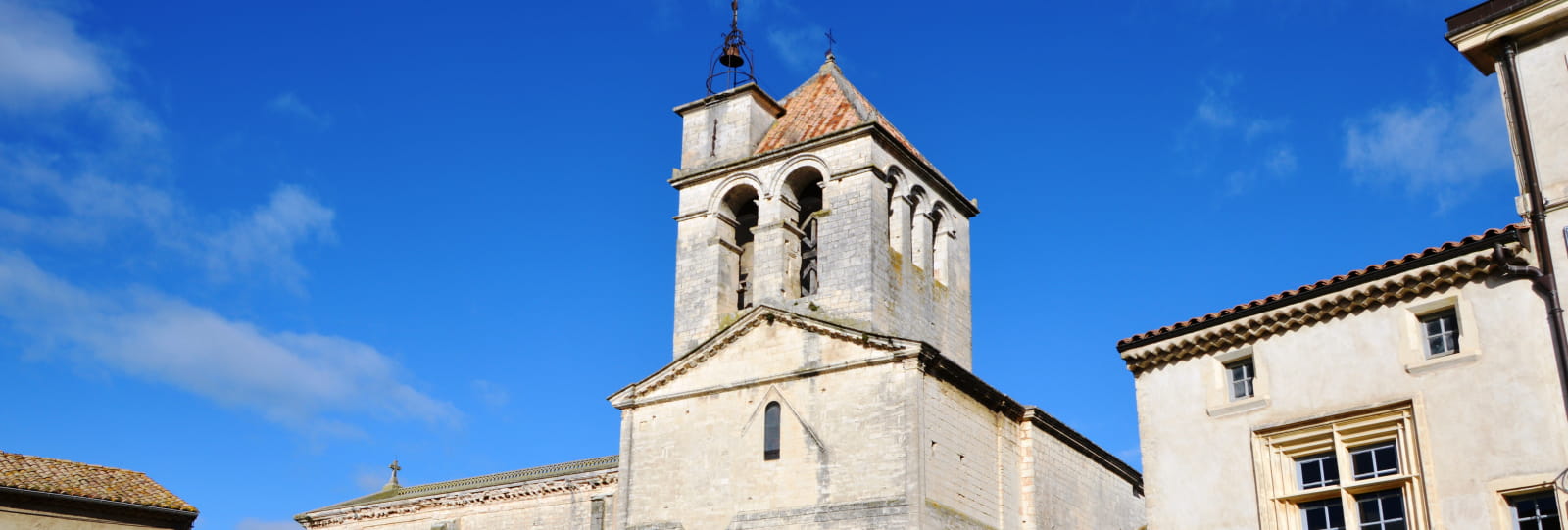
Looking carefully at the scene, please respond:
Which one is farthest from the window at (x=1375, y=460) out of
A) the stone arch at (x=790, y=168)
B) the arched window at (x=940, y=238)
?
the stone arch at (x=790, y=168)

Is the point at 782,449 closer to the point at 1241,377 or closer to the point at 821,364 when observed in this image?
the point at 821,364

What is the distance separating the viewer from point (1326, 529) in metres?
17.6

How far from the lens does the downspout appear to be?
15.7 metres

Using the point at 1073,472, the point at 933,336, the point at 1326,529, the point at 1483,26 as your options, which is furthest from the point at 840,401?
the point at 1483,26

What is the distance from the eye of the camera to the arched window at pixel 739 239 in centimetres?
3020

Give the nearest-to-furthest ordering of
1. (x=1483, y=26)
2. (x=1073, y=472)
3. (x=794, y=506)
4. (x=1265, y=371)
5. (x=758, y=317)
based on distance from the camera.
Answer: (x=1483, y=26) → (x=1265, y=371) → (x=794, y=506) → (x=758, y=317) → (x=1073, y=472)

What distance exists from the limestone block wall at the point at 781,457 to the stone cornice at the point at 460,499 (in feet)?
13.4

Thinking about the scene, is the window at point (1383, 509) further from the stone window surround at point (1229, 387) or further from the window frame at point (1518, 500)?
the stone window surround at point (1229, 387)

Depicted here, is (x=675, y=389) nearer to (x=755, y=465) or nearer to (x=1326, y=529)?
(x=755, y=465)

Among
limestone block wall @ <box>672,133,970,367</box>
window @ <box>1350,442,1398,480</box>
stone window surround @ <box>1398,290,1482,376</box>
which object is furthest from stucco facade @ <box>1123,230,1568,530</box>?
limestone block wall @ <box>672,133,970,367</box>

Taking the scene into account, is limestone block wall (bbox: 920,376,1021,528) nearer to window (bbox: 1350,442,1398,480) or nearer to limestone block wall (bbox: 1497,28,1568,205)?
window (bbox: 1350,442,1398,480)

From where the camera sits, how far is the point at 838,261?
28297mm

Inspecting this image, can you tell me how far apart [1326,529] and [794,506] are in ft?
37.1

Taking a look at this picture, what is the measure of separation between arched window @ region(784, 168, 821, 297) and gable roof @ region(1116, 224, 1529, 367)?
34.2 ft
